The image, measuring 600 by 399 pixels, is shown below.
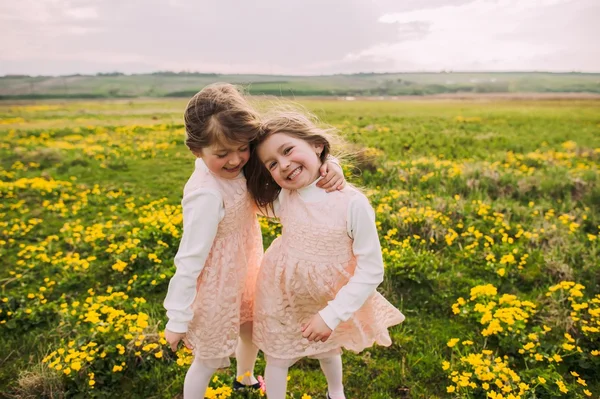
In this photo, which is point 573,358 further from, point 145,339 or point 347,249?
point 145,339

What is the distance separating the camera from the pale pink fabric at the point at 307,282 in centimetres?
230

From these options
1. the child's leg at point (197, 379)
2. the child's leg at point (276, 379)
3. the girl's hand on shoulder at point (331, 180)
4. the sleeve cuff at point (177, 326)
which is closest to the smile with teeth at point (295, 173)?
the girl's hand on shoulder at point (331, 180)

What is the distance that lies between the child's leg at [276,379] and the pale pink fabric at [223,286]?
0.89 feet

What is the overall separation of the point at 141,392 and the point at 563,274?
4.11m

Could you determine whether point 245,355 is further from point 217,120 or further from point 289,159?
point 217,120

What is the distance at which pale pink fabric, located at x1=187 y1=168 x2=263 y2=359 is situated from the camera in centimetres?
236

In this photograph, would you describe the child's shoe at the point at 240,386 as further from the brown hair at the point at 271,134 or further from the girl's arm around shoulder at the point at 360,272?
the brown hair at the point at 271,134

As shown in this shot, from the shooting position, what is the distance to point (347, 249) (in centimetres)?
233

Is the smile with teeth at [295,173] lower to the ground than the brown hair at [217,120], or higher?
lower

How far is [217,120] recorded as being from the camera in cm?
210

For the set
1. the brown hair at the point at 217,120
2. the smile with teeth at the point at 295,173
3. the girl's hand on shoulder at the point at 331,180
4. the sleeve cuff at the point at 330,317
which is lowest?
the sleeve cuff at the point at 330,317

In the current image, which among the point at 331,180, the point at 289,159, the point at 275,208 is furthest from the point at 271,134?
the point at 275,208

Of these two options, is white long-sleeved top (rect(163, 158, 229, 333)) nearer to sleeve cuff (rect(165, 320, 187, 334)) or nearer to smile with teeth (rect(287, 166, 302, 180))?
sleeve cuff (rect(165, 320, 187, 334))

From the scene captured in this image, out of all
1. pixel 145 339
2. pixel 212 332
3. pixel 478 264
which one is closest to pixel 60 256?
pixel 145 339
